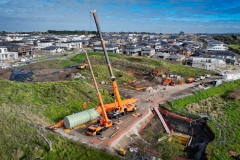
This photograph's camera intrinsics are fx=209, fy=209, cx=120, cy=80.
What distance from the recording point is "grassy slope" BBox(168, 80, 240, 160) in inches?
786

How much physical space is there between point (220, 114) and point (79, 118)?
1789cm

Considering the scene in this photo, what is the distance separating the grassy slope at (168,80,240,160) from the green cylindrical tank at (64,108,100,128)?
1099 cm

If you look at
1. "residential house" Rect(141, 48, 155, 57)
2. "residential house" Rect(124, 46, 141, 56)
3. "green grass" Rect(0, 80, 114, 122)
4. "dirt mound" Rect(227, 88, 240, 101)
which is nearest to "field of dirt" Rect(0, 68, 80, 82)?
"green grass" Rect(0, 80, 114, 122)

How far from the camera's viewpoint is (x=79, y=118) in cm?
2059

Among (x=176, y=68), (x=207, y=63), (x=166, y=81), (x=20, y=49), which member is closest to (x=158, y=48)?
(x=207, y=63)

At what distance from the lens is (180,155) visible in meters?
19.6

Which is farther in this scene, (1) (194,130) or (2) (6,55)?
(2) (6,55)

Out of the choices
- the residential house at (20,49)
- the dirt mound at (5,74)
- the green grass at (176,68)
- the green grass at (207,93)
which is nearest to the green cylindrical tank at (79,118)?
the green grass at (207,93)

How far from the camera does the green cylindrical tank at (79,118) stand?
20.0 metres

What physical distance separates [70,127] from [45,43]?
74433 millimetres

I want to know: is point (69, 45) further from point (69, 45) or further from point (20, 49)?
point (20, 49)

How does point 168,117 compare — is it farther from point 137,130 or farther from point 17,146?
point 17,146

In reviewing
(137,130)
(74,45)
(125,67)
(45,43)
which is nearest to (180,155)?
(137,130)

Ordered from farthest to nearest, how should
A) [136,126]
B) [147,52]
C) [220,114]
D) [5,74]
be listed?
[147,52] < [5,74] < [220,114] < [136,126]
